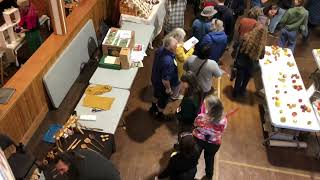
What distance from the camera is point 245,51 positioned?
5355mm

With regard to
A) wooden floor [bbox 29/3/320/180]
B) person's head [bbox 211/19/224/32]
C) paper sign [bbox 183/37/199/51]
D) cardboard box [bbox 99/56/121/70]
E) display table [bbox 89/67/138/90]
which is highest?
person's head [bbox 211/19/224/32]

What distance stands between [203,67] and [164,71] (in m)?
0.55

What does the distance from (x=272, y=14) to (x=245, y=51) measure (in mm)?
1979

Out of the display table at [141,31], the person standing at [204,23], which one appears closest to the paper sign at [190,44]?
the person standing at [204,23]

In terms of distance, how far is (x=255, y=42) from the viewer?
17.1 feet

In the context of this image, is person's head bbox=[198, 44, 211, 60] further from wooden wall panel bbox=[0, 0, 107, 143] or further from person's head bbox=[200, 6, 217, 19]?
wooden wall panel bbox=[0, 0, 107, 143]

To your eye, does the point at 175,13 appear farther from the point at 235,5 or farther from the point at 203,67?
the point at 203,67

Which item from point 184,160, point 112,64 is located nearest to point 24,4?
point 112,64

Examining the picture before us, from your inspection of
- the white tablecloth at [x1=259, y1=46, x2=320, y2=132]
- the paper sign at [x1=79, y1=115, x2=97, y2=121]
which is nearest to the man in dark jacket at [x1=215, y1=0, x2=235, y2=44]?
the white tablecloth at [x1=259, y1=46, x2=320, y2=132]

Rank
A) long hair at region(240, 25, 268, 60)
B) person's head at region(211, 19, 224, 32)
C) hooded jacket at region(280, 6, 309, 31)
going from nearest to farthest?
long hair at region(240, 25, 268, 60), person's head at region(211, 19, 224, 32), hooded jacket at region(280, 6, 309, 31)

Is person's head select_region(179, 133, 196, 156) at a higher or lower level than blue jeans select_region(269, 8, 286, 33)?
higher

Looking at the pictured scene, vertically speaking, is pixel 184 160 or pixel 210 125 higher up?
pixel 210 125

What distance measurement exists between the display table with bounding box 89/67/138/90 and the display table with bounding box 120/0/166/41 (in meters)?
1.48

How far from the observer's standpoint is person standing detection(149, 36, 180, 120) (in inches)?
185
